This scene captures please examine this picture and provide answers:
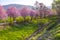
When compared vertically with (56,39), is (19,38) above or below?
below

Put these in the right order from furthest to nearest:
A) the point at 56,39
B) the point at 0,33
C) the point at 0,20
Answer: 1. the point at 0,20
2. the point at 0,33
3. the point at 56,39

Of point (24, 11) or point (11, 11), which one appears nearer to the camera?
point (11, 11)

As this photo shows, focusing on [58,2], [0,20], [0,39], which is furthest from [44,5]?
[0,39]

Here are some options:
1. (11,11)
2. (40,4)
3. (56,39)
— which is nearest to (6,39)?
(56,39)

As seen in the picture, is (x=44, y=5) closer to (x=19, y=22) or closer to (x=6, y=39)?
(x=19, y=22)

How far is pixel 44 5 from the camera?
125125mm

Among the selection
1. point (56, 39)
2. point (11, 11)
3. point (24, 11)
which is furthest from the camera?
point (24, 11)

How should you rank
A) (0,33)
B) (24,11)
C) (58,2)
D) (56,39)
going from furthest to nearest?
(24,11), (58,2), (0,33), (56,39)

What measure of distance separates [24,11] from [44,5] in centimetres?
1672

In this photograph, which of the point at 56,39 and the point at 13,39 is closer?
the point at 56,39

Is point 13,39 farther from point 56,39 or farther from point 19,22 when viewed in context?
point 19,22

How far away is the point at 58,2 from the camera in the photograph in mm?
79188

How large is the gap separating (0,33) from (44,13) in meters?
73.4

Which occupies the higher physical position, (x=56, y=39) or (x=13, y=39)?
(x=56, y=39)
